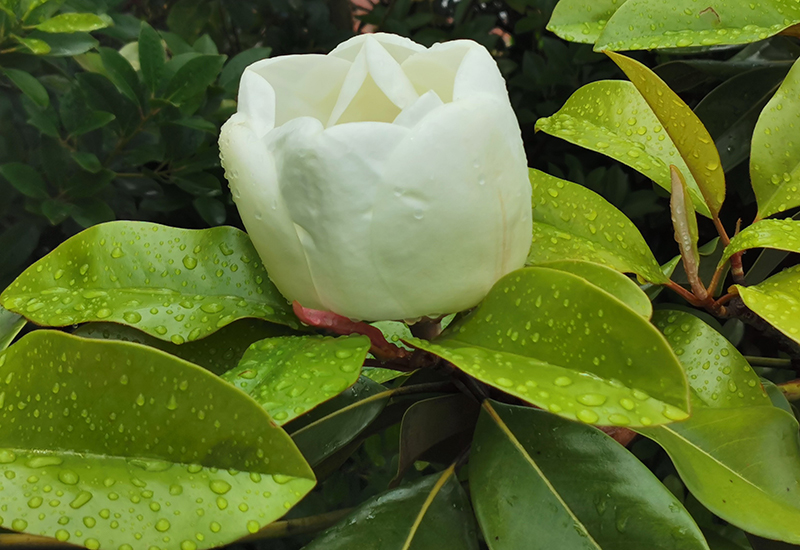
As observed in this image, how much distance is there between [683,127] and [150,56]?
625mm

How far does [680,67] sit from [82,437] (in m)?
0.87

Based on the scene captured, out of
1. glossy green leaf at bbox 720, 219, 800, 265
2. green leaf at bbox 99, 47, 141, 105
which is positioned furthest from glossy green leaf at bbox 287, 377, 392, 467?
green leaf at bbox 99, 47, 141, 105

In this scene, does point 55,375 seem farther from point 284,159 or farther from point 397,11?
point 397,11

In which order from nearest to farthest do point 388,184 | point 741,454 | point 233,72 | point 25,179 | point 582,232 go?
point 388,184, point 741,454, point 582,232, point 25,179, point 233,72

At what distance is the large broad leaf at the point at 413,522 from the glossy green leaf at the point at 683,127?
12.4 inches

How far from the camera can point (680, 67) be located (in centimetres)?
87

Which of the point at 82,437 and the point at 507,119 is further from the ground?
the point at 507,119

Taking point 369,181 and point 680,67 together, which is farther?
point 680,67

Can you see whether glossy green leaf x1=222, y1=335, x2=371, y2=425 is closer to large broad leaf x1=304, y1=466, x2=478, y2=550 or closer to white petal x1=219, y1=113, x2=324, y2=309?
white petal x1=219, y1=113, x2=324, y2=309

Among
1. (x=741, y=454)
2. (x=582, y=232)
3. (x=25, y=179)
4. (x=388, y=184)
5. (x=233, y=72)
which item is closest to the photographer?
(x=388, y=184)

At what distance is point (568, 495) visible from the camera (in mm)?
398

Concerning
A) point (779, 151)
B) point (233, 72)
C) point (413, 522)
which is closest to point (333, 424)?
point (413, 522)

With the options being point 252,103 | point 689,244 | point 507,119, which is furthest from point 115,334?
point 689,244

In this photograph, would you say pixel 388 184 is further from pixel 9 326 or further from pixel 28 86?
pixel 28 86
